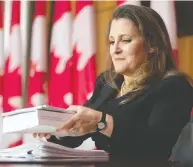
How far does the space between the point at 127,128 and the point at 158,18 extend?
1.49ft

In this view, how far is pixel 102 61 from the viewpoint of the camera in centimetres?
193

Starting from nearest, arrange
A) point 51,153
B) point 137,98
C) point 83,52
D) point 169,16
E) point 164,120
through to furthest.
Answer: point 51,153 < point 164,120 < point 137,98 < point 169,16 < point 83,52

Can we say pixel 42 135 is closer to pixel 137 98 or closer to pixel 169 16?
pixel 137 98

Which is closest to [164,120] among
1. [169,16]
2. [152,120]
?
[152,120]

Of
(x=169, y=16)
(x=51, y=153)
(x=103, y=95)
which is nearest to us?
(x=51, y=153)

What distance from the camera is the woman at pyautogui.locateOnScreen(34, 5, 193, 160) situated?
121 cm

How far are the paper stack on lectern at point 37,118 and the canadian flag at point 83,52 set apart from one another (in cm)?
77

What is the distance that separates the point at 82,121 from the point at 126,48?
16.5 inches

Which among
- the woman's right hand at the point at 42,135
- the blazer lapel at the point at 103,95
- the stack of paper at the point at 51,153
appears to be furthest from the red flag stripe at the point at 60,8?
the stack of paper at the point at 51,153

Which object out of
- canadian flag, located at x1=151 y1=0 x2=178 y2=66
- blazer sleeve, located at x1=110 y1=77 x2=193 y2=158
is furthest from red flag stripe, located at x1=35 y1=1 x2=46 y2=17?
blazer sleeve, located at x1=110 y1=77 x2=193 y2=158

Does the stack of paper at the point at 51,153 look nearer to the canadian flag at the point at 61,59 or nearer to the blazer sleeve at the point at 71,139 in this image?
the blazer sleeve at the point at 71,139

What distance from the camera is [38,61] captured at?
2.02 meters

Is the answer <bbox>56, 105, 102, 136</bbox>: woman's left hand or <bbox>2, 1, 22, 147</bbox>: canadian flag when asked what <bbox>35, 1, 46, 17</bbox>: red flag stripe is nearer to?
<bbox>2, 1, 22, 147</bbox>: canadian flag

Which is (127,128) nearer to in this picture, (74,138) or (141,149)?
(141,149)
